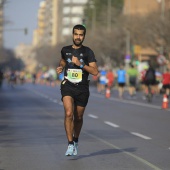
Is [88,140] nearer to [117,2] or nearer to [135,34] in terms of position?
[135,34]

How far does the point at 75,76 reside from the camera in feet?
37.4

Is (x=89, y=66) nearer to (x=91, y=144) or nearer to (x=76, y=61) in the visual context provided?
(x=76, y=61)

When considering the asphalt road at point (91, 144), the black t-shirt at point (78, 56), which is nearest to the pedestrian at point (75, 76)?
the black t-shirt at point (78, 56)

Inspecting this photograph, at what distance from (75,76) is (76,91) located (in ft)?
0.86

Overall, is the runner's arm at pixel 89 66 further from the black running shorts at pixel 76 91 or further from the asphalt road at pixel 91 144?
the asphalt road at pixel 91 144

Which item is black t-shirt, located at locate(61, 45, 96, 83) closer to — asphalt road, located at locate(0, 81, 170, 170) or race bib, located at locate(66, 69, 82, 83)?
race bib, located at locate(66, 69, 82, 83)

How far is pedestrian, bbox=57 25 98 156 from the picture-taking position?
37.3 feet

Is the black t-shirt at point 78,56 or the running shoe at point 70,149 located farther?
Result: the running shoe at point 70,149

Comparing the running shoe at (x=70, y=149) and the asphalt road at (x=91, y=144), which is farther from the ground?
the running shoe at (x=70, y=149)

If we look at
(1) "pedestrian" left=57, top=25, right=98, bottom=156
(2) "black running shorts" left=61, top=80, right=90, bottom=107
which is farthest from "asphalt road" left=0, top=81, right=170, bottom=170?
(2) "black running shorts" left=61, top=80, right=90, bottom=107

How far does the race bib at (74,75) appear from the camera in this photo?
11367mm

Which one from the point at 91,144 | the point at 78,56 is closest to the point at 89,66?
the point at 78,56

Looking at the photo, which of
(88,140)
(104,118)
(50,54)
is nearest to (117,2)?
(50,54)

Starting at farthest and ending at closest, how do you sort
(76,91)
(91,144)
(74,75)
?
(91,144)
(76,91)
(74,75)
